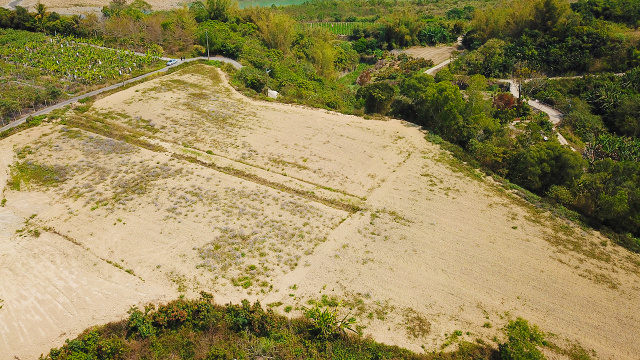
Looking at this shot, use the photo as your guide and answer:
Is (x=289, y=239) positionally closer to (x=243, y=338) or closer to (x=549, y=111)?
(x=243, y=338)

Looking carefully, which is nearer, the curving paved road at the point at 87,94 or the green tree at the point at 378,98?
the curving paved road at the point at 87,94

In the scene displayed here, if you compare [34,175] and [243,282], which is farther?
[34,175]

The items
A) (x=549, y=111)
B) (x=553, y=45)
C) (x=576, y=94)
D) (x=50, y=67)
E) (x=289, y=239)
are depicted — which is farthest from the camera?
(x=553, y=45)

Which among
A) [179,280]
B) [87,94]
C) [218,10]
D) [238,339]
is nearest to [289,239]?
[179,280]

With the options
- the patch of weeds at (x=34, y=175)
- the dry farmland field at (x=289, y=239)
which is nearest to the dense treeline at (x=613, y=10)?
the dry farmland field at (x=289, y=239)

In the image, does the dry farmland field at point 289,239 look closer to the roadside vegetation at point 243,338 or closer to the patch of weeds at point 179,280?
the patch of weeds at point 179,280

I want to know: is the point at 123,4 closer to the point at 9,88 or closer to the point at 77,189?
the point at 9,88

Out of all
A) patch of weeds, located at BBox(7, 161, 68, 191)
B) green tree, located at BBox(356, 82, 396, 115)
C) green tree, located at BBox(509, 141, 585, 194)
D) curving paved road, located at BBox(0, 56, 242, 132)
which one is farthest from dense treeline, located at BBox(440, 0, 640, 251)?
curving paved road, located at BBox(0, 56, 242, 132)
